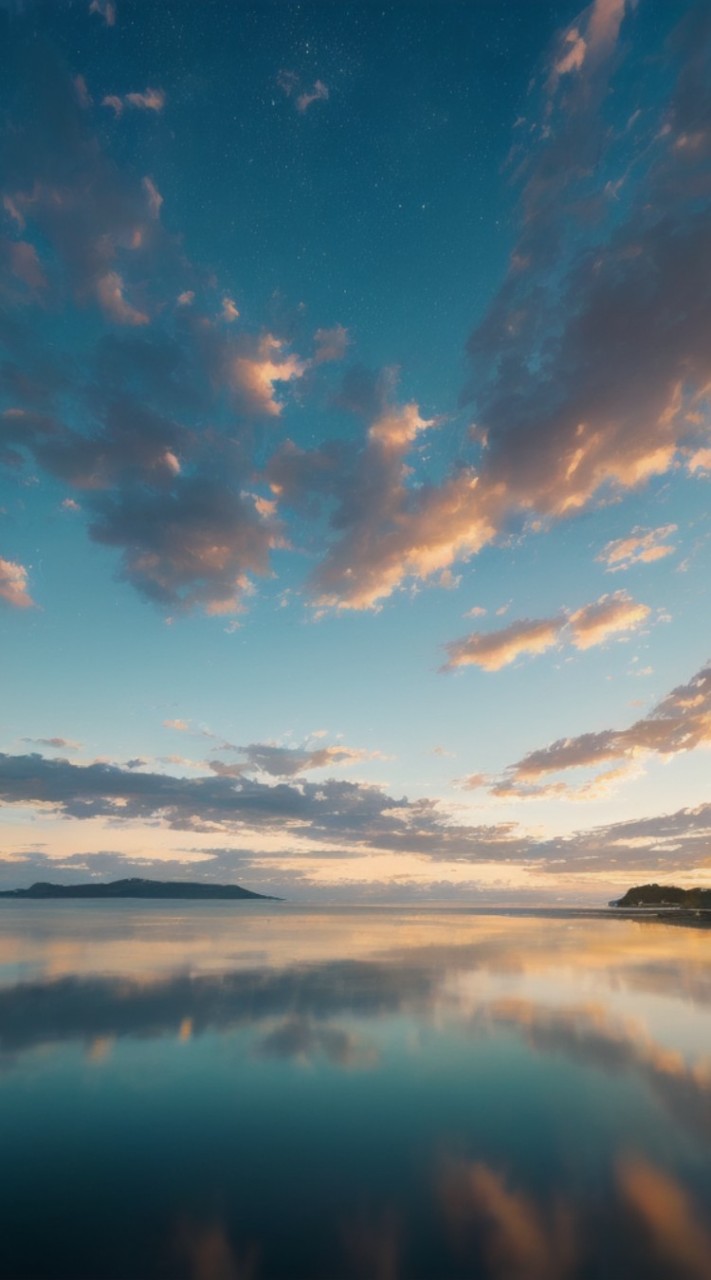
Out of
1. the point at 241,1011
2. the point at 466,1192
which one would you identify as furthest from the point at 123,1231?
the point at 241,1011

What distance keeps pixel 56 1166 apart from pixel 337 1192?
5452mm

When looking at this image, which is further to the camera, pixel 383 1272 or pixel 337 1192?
pixel 337 1192

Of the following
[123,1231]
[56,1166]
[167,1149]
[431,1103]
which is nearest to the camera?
[123,1231]

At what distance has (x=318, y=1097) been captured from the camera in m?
15.8

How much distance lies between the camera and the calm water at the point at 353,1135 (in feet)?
29.4

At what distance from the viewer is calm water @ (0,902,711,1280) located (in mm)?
8969

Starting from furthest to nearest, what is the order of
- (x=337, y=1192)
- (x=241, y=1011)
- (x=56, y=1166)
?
(x=241, y=1011)
(x=56, y=1166)
(x=337, y=1192)

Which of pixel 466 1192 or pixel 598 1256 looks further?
pixel 466 1192

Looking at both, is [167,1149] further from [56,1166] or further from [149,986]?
[149,986]

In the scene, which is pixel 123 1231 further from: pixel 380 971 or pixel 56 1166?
pixel 380 971

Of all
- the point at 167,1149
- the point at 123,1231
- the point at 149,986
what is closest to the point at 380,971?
the point at 149,986

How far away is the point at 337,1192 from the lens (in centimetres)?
1080

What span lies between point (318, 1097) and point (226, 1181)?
17.1ft

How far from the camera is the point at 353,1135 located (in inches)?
530
